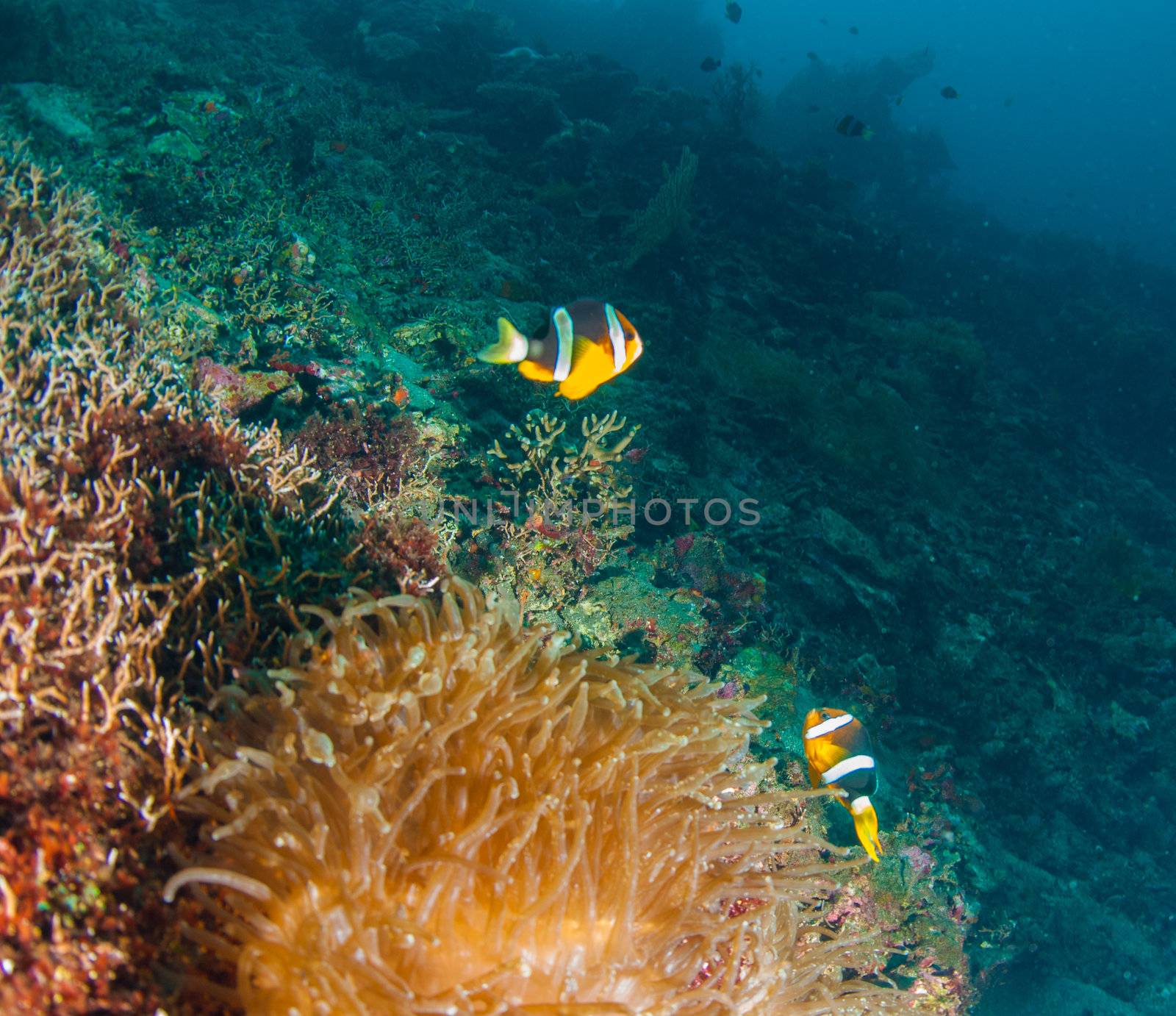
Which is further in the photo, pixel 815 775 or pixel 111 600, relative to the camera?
pixel 815 775

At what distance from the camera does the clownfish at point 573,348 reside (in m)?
2.80

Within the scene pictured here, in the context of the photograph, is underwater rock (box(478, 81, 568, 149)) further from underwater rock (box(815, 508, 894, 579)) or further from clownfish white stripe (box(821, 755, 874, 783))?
clownfish white stripe (box(821, 755, 874, 783))

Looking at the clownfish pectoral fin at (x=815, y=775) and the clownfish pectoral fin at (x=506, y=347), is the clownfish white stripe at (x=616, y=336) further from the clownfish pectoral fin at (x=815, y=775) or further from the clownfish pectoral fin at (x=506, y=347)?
the clownfish pectoral fin at (x=815, y=775)

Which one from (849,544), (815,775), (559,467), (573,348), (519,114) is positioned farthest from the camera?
(519,114)

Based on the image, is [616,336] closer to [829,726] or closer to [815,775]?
[829,726]

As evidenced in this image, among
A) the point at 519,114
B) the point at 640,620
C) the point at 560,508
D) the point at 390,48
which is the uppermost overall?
the point at 390,48

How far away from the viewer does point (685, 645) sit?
4.50m

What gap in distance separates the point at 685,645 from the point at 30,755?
3.64 meters

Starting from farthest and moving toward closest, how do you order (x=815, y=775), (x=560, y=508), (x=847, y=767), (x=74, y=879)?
(x=560, y=508) → (x=815, y=775) → (x=847, y=767) → (x=74, y=879)

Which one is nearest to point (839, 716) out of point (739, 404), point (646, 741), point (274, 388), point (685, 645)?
point (685, 645)

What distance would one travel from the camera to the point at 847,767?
3.31 m

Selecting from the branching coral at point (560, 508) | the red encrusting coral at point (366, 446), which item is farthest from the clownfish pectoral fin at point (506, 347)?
the branching coral at point (560, 508)

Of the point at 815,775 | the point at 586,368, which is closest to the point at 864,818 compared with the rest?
the point at 815,775

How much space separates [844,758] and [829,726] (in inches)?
6.8
